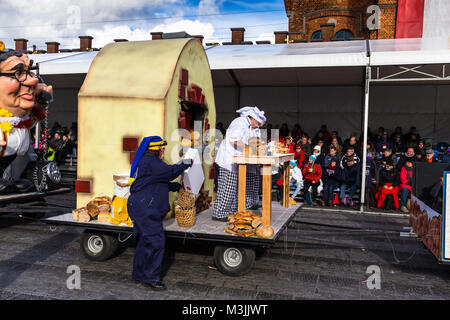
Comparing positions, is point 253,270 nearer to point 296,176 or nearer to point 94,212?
point 94,212

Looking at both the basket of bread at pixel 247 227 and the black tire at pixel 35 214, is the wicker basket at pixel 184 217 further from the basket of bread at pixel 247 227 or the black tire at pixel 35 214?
the black tire at pixel 35 214

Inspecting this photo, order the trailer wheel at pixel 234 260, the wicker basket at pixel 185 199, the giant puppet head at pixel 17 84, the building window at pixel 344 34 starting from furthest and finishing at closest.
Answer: the building window at pixel 344 34 → the giant puppet head at pixel 17 84 → the wicker basket at pixel 185 199 → the trailer wheel at pixel 234 260

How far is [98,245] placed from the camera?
17.2ft

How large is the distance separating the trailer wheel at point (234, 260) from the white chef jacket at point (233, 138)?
112 cm

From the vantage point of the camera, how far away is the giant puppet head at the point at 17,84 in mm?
6180

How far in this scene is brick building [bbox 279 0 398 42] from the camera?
67.6 ft

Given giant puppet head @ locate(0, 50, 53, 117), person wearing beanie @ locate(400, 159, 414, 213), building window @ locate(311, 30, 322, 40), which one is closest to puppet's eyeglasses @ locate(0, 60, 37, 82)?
giant puppet head @ locate(0, 50, 53, 117)

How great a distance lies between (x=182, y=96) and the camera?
17.6 ft

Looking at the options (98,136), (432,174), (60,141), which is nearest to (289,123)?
(60,141)

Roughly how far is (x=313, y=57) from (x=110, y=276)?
6.95 meters

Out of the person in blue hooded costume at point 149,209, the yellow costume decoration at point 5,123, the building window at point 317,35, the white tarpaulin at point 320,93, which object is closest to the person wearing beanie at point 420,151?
the white tarpaulin at point 320,93

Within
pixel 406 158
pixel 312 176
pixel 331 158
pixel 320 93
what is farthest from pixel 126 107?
pixel 320 93

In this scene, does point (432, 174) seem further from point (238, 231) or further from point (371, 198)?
point (371, 198)

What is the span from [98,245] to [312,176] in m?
6.06
